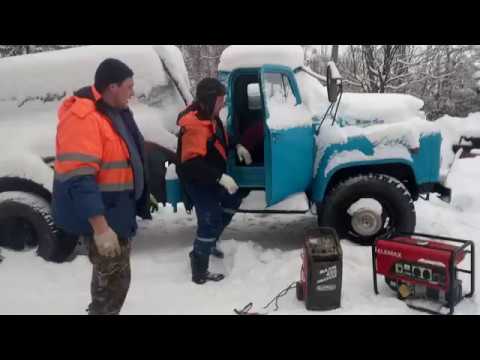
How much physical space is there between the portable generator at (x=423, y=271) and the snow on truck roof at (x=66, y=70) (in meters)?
3.15

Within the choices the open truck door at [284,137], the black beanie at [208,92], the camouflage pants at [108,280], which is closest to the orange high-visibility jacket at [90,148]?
the camouflage pants at [108,280]

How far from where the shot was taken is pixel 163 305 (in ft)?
14.0

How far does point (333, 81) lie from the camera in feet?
16.2

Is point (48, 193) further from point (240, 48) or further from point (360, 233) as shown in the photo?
point (360, 233)

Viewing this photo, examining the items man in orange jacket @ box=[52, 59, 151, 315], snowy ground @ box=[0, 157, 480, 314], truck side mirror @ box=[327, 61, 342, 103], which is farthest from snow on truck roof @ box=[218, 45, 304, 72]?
man in orange jacket @ box=[52, 59, 151, 315]

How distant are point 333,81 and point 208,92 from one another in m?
1.34

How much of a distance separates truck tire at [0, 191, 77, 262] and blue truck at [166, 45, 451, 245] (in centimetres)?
123

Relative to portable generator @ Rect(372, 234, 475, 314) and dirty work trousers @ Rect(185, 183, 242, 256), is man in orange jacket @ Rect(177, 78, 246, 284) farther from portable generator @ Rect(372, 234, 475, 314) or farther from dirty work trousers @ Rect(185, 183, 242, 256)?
portable generator @ Rect(372, 234, 475, 314)

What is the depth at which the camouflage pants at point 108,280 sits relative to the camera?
3.17 meters

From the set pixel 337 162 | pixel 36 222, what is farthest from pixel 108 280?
pixel 337 162

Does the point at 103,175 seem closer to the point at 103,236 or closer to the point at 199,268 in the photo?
the point at 103,236

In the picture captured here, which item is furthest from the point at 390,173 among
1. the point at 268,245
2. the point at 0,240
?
the point at 0,240

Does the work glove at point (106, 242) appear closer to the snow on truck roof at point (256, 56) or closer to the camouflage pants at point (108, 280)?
the camouflage pants at point (108, 280)

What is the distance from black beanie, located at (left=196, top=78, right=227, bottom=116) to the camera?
4.41 m
